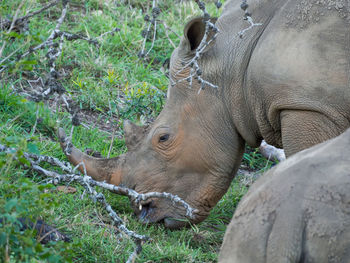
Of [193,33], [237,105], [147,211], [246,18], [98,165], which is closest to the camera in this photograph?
[246,18]

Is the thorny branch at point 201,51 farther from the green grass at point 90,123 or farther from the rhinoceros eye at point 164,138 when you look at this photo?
the green grass at point 90,123

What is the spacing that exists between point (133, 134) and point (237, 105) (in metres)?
0.89

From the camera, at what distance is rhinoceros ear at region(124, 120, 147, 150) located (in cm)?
561

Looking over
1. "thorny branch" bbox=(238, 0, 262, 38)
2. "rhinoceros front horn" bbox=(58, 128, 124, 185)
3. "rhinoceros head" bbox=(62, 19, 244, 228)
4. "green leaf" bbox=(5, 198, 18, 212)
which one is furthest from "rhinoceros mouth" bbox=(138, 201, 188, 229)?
"green leaf" bbox=(5, 198, 18, 212)

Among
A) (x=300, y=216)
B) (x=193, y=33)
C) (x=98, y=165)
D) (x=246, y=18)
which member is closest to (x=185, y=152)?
(x=98, y=165)

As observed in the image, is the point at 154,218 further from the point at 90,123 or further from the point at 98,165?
the point at 90,123

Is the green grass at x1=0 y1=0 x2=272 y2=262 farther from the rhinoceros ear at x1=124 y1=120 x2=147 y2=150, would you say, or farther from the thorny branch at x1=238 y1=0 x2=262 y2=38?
the thorny branch at x1=238 y1=0 x2=262 y2=38

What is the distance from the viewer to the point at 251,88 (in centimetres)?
502

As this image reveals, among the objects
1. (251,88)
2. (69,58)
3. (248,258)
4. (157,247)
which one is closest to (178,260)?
(157,247)

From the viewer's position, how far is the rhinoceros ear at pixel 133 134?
5605 millimetres

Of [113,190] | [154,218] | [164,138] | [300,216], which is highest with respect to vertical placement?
[300,216]

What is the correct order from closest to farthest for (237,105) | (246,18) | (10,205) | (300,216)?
1. (300,216)
2. (10,205)
3. (246,18)
4. (237,105)

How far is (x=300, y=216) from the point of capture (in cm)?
306

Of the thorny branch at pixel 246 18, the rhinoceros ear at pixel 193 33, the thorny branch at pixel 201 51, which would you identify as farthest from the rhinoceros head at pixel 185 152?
the thorny branch at pixel 246 18
